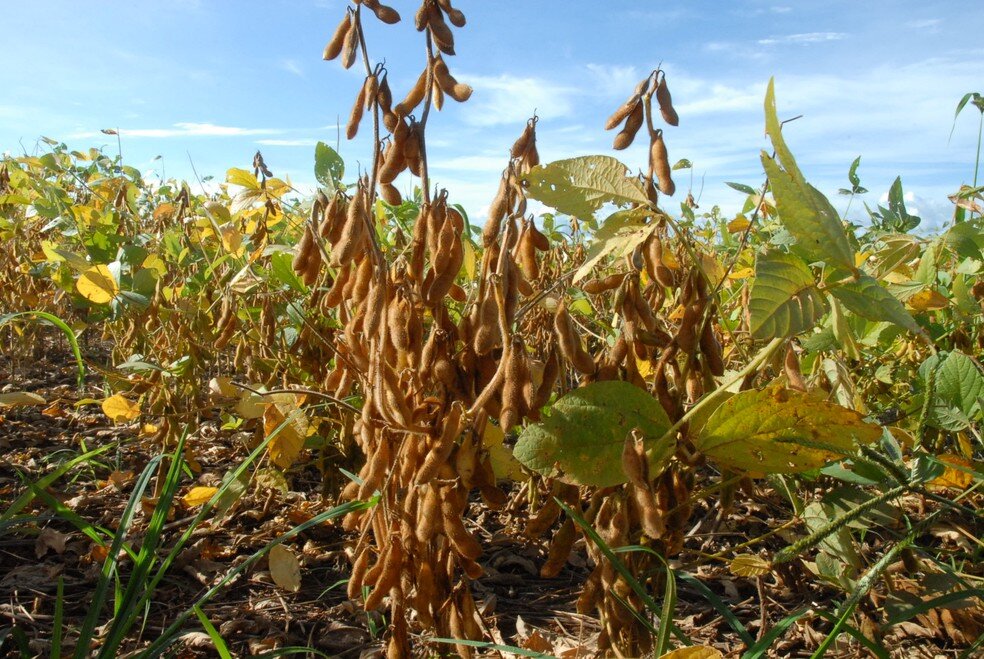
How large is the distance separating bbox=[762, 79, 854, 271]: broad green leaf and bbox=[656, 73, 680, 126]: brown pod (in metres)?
0.42

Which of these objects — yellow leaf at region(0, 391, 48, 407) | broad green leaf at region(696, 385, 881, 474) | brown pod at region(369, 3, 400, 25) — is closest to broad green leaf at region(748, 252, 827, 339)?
broad green leaf at region(696, 385, 881, 474)

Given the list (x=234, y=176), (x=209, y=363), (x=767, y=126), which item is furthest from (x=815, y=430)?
(x=209, y=363)

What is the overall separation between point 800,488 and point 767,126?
4.65ft

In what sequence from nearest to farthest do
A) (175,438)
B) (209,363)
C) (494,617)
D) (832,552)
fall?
1. (832,552)
2. (494,617)
3. (175,438)
4. (209,363)

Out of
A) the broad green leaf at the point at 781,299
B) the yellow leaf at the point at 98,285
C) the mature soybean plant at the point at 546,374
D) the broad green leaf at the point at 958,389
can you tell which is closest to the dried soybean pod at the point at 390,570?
the mature soybean plant at the point at 546,374

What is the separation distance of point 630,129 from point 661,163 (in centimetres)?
11

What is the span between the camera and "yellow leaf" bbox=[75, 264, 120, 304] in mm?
2334

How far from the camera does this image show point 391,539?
4.15 ft

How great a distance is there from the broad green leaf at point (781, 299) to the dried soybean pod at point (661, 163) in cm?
30

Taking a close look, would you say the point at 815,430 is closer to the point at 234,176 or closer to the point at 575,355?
the point at 575,355

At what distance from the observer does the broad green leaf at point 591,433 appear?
1123 millimetres

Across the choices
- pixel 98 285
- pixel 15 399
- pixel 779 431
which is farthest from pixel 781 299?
pixel 98 285

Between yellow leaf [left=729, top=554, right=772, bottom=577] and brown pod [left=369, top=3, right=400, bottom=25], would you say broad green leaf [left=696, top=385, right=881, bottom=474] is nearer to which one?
yellow leaf [left=729, top=554, right=772, bottom=577]

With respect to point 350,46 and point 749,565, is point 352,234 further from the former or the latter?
point 749,565
